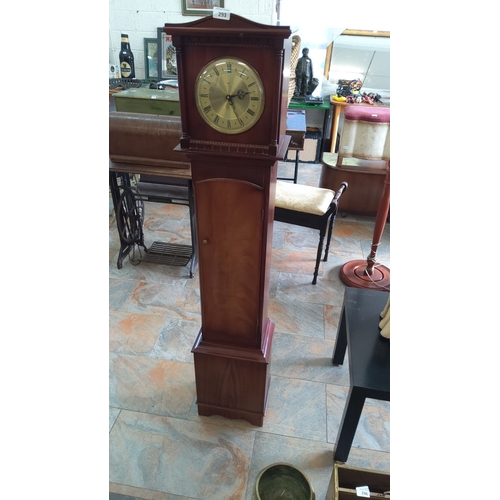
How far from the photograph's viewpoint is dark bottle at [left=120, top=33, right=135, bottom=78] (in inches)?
150

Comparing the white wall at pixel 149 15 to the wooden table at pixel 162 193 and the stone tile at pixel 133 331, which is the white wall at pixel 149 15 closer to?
the wooden table at pixel 162 193

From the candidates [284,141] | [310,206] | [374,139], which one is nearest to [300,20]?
[374,139]

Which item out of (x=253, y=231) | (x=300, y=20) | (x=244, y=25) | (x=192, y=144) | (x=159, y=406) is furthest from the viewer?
(x=300, y=20)

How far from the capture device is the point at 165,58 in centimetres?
383

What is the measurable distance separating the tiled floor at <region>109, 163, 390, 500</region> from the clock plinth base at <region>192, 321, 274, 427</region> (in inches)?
3.0

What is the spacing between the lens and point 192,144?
44.0 inches

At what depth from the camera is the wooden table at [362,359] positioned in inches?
50.8

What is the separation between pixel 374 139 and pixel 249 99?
222cm

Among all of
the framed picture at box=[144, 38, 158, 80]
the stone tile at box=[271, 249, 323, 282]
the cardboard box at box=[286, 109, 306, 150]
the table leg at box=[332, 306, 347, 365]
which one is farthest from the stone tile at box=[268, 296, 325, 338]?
the framed picture at box=[144, 38, 158, 80]

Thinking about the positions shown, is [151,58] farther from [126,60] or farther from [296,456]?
[296,456]

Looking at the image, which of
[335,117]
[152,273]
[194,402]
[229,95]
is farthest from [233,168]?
[335,117]

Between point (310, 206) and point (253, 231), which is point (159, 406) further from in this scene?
point (310, 206)

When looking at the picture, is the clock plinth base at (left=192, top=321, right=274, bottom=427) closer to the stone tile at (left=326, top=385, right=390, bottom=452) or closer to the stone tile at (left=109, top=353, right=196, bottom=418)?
the stone tile at (left=109, top=353, right=196, bottom=418)

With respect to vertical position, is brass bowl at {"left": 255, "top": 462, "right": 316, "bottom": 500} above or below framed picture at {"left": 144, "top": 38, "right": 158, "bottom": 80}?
below
